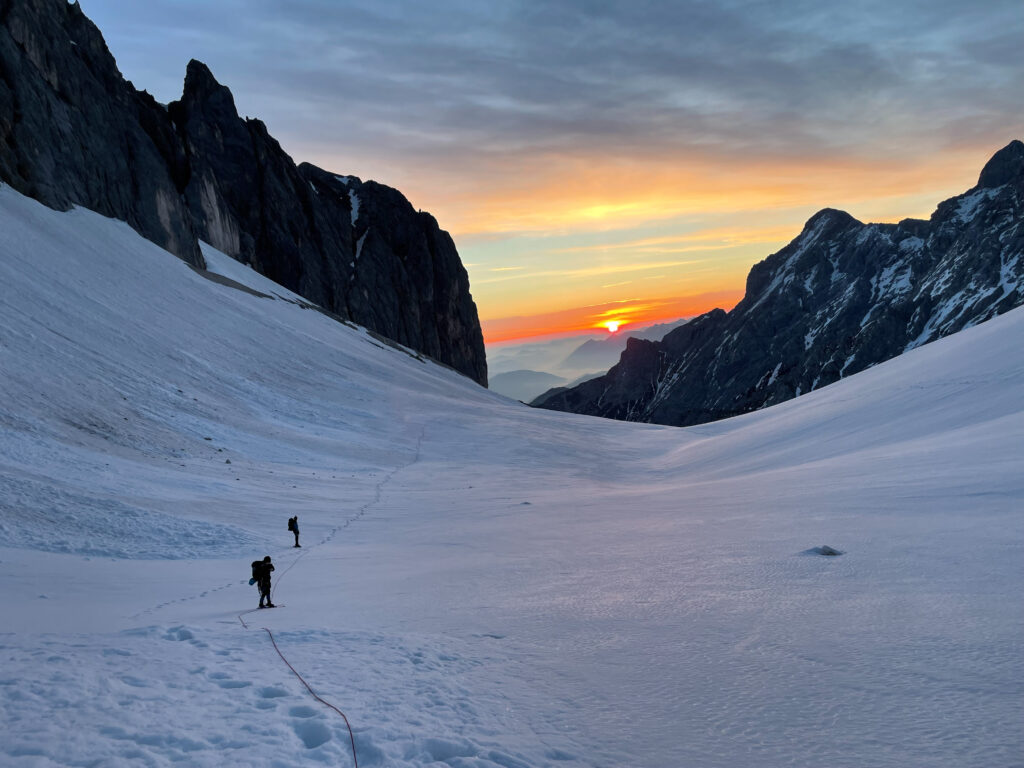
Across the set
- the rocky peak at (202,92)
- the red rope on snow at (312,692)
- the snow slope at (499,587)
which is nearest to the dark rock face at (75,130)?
the rocky peak at (202,92)

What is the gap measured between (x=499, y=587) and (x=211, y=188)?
3994 inches

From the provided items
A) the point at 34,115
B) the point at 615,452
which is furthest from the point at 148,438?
the point at 34,115

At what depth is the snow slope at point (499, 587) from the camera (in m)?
6.93

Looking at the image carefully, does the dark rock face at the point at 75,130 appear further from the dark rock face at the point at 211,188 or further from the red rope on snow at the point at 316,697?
the red rope on snow at the point at 316,697

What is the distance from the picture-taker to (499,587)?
1343cm

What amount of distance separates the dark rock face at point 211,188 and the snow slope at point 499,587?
33.8 m

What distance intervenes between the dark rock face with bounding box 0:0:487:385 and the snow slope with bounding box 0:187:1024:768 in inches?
1331

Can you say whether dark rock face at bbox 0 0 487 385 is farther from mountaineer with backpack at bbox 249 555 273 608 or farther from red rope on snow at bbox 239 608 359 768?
red rope on snow at bbox 239 608 359 768

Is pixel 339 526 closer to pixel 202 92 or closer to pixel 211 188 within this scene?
pixel 211 188

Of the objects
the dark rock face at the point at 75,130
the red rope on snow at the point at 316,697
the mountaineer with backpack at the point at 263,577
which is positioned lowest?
the red rope on snow at the point at 316,697

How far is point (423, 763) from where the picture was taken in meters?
6.60

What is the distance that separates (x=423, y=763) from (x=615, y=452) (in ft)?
141

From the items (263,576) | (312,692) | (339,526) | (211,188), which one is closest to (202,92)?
(211,188)

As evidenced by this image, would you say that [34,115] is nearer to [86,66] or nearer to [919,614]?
[86,66]
